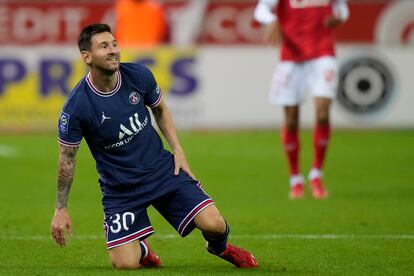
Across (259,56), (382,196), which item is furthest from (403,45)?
(382,196)

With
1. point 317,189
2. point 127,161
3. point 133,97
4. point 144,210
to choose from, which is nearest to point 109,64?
point 133,97

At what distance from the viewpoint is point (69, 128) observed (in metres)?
7.59

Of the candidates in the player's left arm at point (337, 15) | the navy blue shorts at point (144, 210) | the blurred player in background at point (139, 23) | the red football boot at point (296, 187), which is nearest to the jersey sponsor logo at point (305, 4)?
the player's left arm at point (337, 15)

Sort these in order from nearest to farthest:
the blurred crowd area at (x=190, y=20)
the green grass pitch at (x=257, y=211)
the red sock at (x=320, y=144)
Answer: the green grass pitch at (x=257, y=211), the red sock at (x=320, y=144), the blurred crowd area at (x=190, y=20)

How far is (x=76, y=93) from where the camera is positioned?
766 centimetres

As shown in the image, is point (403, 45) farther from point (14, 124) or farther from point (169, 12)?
point (14, 124)

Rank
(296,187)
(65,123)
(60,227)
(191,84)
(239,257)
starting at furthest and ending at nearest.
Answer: (191,84)
(296,187)
(239,257)
(65,123)
(60,227)

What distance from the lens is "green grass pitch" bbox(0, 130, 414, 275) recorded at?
26.4 feet

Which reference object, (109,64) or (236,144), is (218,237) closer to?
(109,64)

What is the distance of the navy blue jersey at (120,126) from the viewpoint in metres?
7.64

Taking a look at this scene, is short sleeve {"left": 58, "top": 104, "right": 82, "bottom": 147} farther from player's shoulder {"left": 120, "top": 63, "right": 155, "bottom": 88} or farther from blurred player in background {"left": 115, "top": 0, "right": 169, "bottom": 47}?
blurred player in background {"left": 115, "top": 0, "right": 169, "bottom": 47}

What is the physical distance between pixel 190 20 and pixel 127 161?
12.8 m

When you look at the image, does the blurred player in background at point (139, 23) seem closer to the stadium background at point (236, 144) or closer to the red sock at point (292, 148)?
the stadium background at point (236, 144)

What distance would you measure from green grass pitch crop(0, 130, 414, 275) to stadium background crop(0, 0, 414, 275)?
22 millimetres
